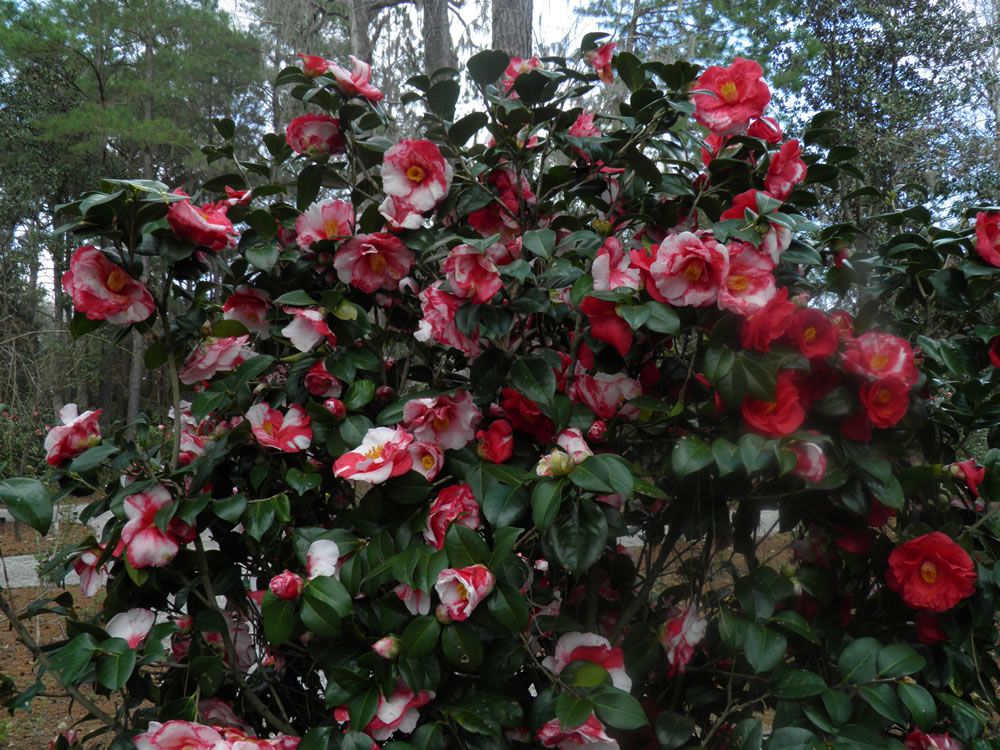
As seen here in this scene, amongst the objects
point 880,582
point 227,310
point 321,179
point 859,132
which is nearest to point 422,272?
point 321,179

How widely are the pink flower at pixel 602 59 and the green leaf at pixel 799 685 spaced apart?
893 millimetres

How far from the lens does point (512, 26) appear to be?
3.58 metres

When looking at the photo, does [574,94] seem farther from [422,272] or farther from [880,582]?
[880,582]

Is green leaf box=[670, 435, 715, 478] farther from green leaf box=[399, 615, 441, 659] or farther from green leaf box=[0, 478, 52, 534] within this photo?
green leaf box=[0, 478, 52, 534]

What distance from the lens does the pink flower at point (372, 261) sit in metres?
1.03

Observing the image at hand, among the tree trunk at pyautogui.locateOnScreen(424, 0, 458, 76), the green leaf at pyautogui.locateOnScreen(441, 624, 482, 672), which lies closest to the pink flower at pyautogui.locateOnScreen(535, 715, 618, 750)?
the green leaf at pyautogui.locateOnScreen(441, 624, 482, 672)

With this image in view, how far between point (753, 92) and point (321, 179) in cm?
64

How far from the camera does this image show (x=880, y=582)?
40.3 inches

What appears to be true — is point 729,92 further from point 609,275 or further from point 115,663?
point 115,663

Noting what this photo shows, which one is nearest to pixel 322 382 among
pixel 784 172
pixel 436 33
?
Result: pixel 784 172

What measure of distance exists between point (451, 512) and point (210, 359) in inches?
19.4

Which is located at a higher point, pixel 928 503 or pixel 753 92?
pixel 753 92

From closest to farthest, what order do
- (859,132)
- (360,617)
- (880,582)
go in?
(360,617) → (880,582) → (859,132)

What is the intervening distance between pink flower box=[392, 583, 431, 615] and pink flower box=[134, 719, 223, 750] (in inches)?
11.9
